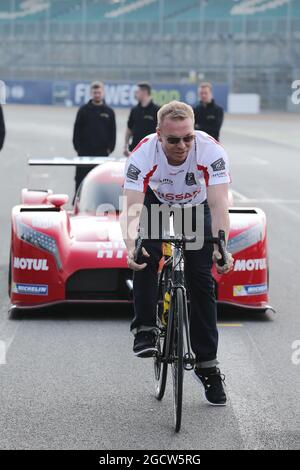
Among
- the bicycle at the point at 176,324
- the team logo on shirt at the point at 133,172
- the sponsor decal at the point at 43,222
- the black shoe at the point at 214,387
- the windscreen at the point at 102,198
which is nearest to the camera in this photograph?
the bicycle at the point at 176,324

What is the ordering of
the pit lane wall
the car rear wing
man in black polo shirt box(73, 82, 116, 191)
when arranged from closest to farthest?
1. the car rear wing
2. man in black polo shirt box(73, 82, 116, 191)
3. the pit lane wall

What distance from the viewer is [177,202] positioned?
5402 millimetres

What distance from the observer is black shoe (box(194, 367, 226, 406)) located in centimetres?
543

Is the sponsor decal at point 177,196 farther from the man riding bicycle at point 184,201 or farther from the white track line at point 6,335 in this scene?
the white track line at point 6,335

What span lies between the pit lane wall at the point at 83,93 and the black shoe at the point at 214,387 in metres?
43.7

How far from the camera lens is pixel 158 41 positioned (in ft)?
186

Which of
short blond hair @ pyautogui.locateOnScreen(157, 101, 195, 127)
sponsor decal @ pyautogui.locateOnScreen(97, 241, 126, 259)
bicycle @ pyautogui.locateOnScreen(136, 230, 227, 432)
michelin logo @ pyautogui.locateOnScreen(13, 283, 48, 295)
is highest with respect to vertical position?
short blond hair @ pyautogui.locateOnScreen(157, 101, 195, 127)

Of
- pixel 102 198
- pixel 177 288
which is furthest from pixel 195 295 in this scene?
pixel 102 198

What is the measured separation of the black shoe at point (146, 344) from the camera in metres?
5.38

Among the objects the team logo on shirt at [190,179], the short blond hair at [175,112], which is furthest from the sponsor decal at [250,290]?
the short blond hair at [175,112]

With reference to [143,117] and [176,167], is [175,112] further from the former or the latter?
[143,117]

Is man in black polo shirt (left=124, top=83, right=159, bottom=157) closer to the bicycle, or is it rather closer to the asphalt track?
the asphalt track

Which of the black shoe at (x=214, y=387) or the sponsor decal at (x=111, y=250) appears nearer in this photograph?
the black shoe at (x=214, y=387)

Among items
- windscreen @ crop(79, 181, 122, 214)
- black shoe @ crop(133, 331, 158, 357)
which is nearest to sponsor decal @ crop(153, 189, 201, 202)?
black shoe @ crop(133, 331, 158, 357)
